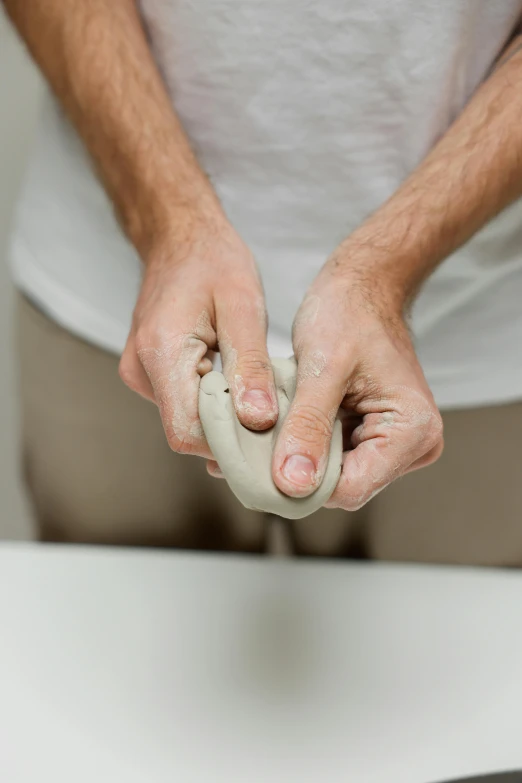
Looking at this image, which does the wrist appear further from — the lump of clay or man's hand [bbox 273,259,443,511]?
the lump of clay

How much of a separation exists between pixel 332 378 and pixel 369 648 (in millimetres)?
279

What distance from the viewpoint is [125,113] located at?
2.04ft

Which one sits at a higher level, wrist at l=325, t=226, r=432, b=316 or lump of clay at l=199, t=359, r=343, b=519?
wrist at l=325, t=226, r=432, b=316

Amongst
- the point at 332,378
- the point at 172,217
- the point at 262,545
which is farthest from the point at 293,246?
the point at 262,545

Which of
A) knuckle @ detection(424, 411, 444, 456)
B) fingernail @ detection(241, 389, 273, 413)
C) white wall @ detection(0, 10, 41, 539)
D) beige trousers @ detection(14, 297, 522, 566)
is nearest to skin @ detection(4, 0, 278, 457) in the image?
fingernail @ detection(241, 389, 273, 413)

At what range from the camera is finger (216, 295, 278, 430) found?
1.57 ft

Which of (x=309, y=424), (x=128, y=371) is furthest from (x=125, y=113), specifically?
(x=309, y=424)

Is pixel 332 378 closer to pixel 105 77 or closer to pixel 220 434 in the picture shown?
pixel 220 434

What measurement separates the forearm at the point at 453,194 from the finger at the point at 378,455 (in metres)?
0.12

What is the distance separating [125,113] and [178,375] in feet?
0.90

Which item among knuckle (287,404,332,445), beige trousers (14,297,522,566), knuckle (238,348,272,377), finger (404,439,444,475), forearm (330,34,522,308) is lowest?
beige trousers (14,297,522,566)

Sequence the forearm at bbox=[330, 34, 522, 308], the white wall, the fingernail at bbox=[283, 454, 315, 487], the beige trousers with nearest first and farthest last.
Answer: the fingernail at bbox=[283, 454, 315, 487] → the forearm at bbox=[330, 34, 522, 308] → the beige trousers → the white wall

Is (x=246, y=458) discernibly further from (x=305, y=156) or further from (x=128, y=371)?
(x=305, y=156)

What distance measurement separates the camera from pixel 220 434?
18.5 inches
